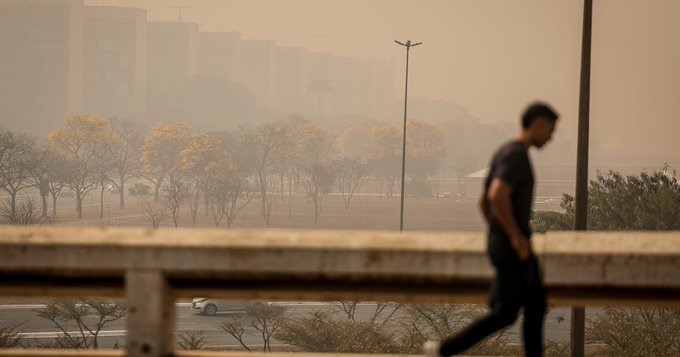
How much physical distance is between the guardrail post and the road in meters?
37.2

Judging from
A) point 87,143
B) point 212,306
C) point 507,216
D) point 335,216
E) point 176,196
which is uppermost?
point 507,216

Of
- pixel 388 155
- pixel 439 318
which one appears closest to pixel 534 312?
pixel 439 318

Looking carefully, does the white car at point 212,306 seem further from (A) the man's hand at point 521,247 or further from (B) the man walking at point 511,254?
(A) the man's hand at point 521,247

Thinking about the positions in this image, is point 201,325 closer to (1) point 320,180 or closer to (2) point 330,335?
(2) point 330,335

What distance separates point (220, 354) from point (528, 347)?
1525 millimetres

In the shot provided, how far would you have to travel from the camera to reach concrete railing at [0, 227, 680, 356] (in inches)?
205

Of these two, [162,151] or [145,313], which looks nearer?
[145,313]

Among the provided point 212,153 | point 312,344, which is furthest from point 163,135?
point 312,344

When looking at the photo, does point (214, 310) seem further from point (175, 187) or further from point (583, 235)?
point (175, 187)

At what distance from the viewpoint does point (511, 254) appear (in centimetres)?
510

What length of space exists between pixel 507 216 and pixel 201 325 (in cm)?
4944

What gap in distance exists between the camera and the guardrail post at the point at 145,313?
5.21m

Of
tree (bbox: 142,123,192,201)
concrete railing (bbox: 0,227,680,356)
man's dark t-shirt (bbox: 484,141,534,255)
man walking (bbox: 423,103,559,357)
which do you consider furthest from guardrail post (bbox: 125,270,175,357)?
tree (bbox: 142,123,192,201)

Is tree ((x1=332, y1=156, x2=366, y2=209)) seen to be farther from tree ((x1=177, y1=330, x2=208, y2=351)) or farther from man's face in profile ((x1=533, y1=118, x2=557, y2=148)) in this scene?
man's face in profile ((x1=533, y1=118, x2=557, y2=148))
